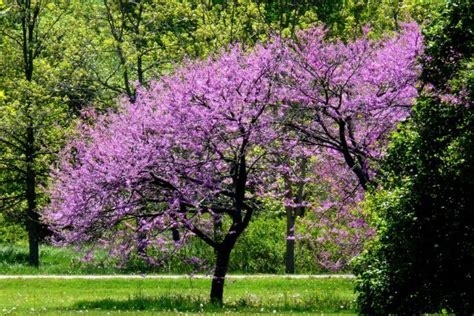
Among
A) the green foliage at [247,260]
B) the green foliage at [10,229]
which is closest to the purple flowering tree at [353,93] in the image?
the green foliage at [247,260]

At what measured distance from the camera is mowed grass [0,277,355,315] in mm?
18031

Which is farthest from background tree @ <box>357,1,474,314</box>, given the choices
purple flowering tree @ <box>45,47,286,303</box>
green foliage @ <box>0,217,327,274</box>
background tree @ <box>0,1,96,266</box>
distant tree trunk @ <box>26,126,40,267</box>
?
distant tree trunk @ <box>26,126,40,267</box>

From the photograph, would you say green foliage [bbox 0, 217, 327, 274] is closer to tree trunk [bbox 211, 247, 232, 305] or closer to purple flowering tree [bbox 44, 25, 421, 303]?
tree trunk [bbox 211, 247, 232, 305]

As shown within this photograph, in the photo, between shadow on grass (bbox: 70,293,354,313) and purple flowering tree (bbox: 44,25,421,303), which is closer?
shadow on grass (bbox: 70,293,354,313)

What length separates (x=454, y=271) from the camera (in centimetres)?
1189

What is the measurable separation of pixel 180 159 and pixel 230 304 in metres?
3.29

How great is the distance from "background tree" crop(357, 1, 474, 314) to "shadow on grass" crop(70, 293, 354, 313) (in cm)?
569

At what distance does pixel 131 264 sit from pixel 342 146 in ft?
41.8

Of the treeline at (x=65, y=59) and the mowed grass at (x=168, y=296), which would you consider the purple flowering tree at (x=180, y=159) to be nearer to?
the mowed grass at (x=168, y=296)

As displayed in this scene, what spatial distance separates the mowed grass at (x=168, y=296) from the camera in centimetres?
1803

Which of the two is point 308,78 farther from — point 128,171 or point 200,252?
point 200,252

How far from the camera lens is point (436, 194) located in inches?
459

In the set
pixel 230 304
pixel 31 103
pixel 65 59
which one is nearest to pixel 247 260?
pixel 31 103

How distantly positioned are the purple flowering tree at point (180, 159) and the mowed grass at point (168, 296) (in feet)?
3.40
